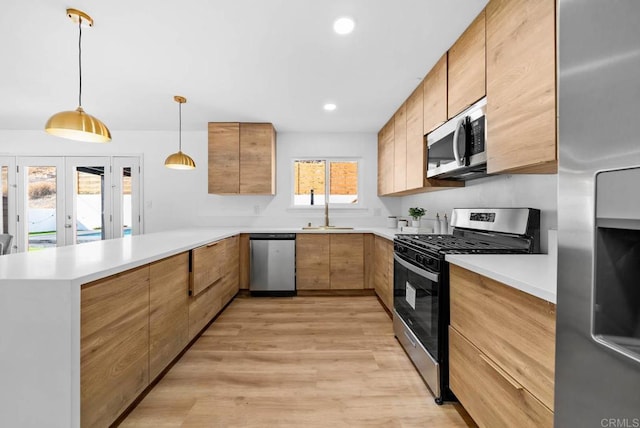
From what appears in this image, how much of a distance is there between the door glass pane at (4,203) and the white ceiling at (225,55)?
4.08ft

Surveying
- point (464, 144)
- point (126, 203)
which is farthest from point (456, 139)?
point (126, 203)

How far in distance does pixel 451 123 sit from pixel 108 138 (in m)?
2.41

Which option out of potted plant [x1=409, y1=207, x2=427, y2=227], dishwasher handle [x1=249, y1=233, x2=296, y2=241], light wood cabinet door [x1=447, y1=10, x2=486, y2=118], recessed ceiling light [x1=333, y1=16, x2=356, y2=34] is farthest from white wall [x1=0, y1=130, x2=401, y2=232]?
recessed ceiling light [x1=333, y1=16, x2=356, y2=34]

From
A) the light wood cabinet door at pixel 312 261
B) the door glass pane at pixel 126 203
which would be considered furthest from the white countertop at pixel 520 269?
the door glass pane at pixel 126 203

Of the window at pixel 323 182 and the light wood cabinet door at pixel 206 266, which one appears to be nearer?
the light wood cabinet door at pixel 206 266

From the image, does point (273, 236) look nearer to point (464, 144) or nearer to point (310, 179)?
point (310, 179)

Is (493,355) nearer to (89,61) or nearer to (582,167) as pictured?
(582,167)

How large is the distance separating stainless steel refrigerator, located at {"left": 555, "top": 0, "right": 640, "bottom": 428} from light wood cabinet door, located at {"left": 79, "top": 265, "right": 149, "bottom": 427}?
1.56 metres

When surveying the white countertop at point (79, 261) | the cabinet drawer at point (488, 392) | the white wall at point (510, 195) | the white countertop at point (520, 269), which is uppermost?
the white wall at point (510, 195)

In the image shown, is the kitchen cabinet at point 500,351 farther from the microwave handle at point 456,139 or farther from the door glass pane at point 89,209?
the door glass pane at point 89,209

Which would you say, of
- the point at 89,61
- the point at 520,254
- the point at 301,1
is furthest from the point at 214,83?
the point at 520,254

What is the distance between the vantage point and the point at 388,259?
306cm

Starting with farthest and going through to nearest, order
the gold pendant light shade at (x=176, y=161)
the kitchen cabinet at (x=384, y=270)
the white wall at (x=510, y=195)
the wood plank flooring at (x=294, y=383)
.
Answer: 1. the gold pendant light shade at (x=176, y=161)
2. the kitchen cabinet at (x=384, y=270)
3. the white wall at (x=510, y=195)
4. the wood plank flooring at (x=294, y=383)

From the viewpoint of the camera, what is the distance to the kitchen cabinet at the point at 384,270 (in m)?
2.98
